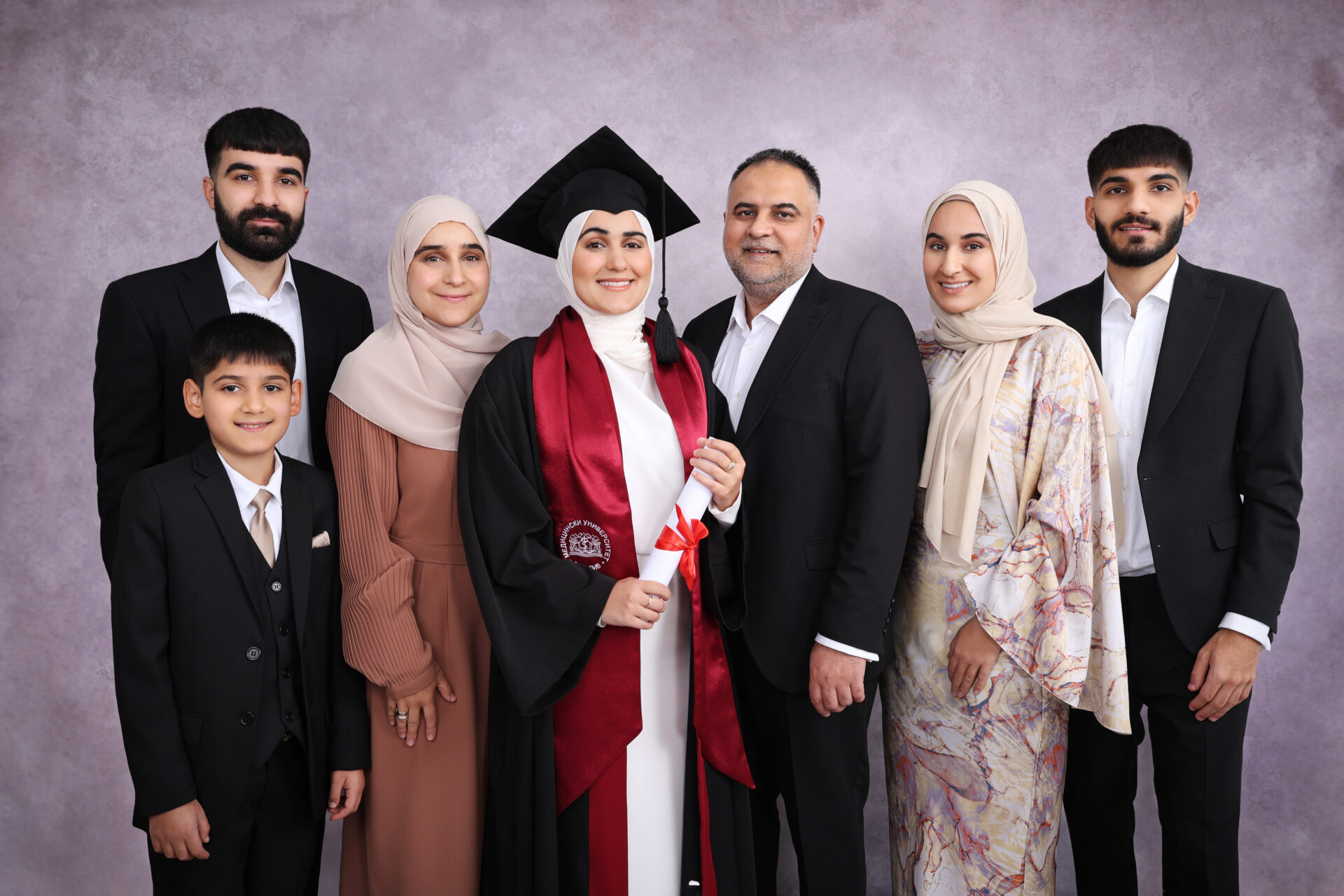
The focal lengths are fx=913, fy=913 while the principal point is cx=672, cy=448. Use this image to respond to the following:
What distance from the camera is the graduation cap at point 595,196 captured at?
2.20m

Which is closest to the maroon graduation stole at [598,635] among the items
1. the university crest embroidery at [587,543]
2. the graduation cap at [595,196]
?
the university crest embroidery at [587,543]

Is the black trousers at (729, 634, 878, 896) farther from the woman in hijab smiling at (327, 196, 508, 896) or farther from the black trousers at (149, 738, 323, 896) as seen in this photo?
the black trousers at (149, 738, 323, 896)

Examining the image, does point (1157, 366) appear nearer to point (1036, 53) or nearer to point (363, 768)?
point (1036, 53)

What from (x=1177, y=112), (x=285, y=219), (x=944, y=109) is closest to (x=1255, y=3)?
(x=1177, y=112)

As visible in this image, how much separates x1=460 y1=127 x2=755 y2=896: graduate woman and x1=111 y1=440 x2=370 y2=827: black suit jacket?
512 mm

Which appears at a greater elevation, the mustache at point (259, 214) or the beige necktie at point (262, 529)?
the mustache at point (259, 214)

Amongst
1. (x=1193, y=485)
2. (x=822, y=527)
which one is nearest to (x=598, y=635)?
(x=822, y=527)

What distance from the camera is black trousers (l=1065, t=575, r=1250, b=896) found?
8.38 ft

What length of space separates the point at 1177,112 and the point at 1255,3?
1.54 ft

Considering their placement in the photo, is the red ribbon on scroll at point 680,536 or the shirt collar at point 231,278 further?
the shirt collar at point 231,278

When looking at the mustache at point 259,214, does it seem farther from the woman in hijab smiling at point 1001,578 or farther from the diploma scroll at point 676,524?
the woman in hijab smiling at point 1001,578

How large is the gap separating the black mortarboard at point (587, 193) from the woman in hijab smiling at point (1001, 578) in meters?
0.84

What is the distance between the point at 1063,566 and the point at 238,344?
2131 millimetres

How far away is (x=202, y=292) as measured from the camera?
8.42ft
